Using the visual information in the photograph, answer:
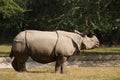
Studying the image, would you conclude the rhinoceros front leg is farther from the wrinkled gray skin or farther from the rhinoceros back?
the rhinoceros back

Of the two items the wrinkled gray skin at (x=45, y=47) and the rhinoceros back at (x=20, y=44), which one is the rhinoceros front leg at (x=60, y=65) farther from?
the rhinoceros back at (x=20, y=44)

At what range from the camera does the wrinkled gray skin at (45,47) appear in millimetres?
15039

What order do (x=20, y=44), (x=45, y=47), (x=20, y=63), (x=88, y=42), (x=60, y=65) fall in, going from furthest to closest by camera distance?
(x=88, y=42)
(x=20, y=63)
(x=60, y=65)
(x=20, y=44)
(x=45, y=47)

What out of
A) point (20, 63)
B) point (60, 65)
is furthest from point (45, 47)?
point (20, 63)

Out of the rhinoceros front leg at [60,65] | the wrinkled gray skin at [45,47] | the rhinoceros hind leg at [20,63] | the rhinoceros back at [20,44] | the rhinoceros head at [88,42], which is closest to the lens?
Result: the wrinkled gray skin at [45,47]

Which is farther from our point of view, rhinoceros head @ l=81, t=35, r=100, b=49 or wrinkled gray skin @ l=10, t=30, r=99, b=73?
rhinoceros head @ l=81, t=35, r=100, b=49

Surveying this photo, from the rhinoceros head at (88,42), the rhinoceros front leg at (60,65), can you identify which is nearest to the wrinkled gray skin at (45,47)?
the rhinoceros front leg at (60,65)

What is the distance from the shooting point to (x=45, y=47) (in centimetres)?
1498

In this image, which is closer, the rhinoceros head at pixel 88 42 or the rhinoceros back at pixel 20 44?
the rhinoceros back at pixel 20 44

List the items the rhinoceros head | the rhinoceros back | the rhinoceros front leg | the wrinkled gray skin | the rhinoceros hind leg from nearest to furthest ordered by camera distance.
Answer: the wrinkled gray skin < the rhinoceros back < the rhinoceros front leg < the rhinoceros hind leg < the rhinoceros head

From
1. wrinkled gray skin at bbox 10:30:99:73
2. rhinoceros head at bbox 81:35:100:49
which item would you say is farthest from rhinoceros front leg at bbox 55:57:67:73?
rhinoceros head at bbox 81:35:100:49

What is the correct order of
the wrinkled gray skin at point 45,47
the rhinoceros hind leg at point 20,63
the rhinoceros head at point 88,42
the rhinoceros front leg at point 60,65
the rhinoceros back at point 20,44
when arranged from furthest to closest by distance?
1. the rhinoceros head at point 88,42
2. the rhinoceros hind leg at point 20,63
3. the rhinoceros front leg at point 60,65
4. the rhinoceros back at point 20,44
5. the wrinkled gray skin at point 45,47

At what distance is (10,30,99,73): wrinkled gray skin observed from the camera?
15.0 metres

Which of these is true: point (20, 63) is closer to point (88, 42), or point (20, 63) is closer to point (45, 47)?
point (45, 47)
